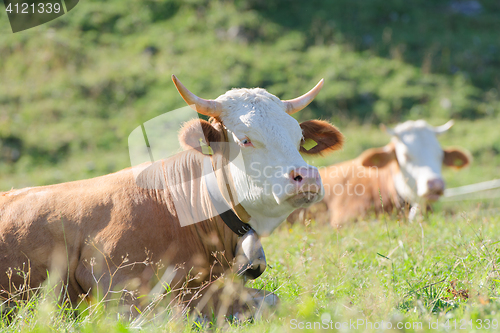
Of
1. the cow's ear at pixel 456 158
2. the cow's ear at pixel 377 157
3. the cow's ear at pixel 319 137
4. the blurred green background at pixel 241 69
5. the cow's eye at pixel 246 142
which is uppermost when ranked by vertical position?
the cow's eye at pixel 246 142

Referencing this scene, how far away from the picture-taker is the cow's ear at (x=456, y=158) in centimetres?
695

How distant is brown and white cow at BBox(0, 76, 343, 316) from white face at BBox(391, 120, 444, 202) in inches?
134

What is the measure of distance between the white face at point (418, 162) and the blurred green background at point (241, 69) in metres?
3.49

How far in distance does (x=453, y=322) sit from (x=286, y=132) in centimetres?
160

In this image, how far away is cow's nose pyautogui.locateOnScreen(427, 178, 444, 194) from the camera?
6.02 meters

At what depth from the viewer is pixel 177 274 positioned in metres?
3.20

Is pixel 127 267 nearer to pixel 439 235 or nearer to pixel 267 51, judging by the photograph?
pixel 439 235

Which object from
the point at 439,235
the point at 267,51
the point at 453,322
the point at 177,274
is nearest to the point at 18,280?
the point at 177,274

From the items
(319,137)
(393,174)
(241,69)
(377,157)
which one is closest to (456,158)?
(393,174)
